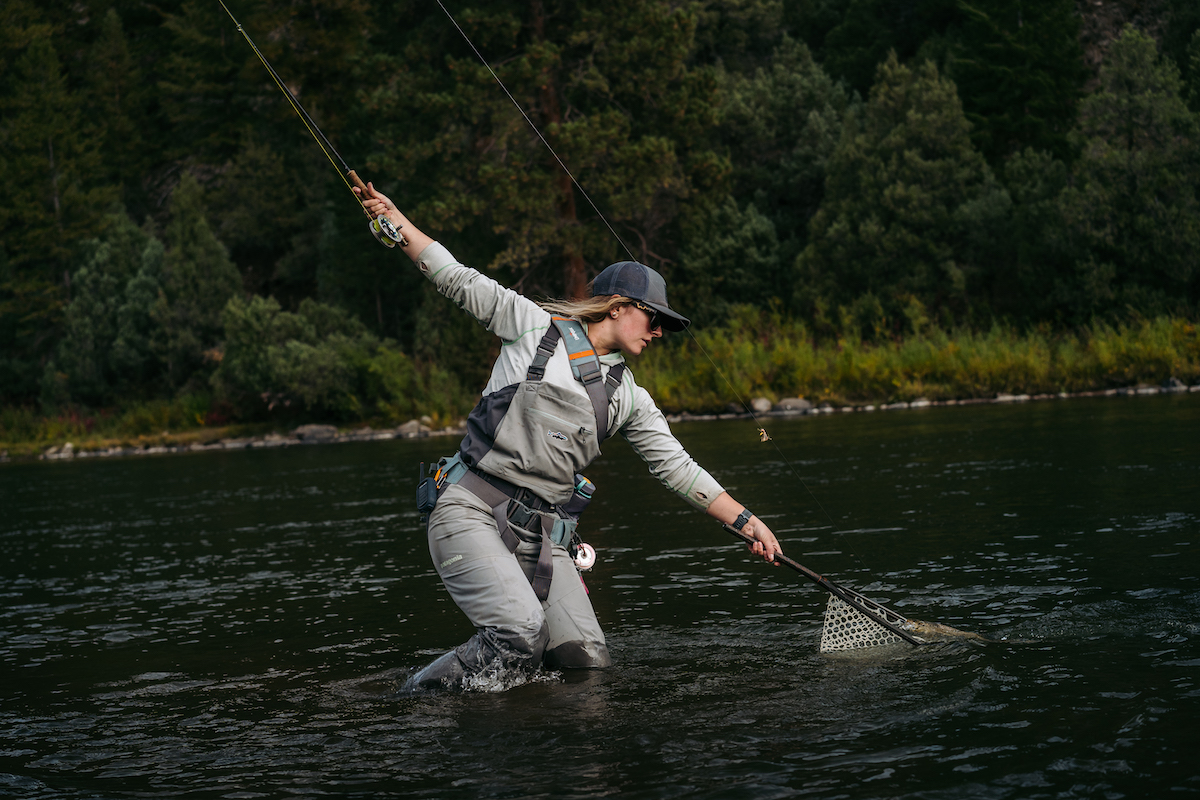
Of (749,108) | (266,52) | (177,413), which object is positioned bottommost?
(177,413)

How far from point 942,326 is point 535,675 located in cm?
3053

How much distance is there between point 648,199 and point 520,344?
31174mm

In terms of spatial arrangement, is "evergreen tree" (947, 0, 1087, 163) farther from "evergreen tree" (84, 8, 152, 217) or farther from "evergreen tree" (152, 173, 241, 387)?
"evergreen tree" (84, 8, 152, 217)

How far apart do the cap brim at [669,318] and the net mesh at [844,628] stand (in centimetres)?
172

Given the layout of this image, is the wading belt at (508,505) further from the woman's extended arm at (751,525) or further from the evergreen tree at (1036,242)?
the evergreen tree at (1036,242)

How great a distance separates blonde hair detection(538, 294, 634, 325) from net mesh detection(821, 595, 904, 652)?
200 centimetres

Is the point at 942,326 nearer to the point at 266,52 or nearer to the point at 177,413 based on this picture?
the point at 177,413

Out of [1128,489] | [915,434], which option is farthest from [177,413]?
[1128,489]

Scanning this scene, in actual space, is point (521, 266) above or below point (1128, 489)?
above

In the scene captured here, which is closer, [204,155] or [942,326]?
[942,326]

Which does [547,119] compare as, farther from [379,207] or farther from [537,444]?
[537,444]

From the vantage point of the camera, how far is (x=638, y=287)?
229 inches

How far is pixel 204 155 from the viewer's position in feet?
179

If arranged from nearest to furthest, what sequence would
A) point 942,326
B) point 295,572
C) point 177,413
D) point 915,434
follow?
point 295,572, point 915,434, point 942,326, point 177,413
